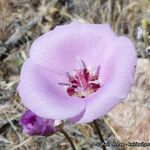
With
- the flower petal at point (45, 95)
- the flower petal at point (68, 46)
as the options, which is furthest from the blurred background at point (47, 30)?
the flower petal at point (45, 95)

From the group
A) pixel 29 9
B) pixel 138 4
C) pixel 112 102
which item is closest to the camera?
pixel 112 102

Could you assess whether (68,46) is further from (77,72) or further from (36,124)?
(36,124)

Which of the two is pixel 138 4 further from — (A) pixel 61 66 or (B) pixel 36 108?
(B) pixel 36 108

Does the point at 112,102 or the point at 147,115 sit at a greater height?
the point at 112,102

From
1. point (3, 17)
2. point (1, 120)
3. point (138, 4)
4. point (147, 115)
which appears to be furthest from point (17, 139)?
point (138, 4)

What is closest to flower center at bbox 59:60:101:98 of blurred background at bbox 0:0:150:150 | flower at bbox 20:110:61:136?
flower at bbox 20:110:61:136

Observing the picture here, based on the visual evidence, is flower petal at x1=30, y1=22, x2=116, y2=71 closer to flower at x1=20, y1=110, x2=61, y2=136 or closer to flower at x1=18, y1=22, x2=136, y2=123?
Result: flower at x1=18, y1=22, x2=136, y2=123
